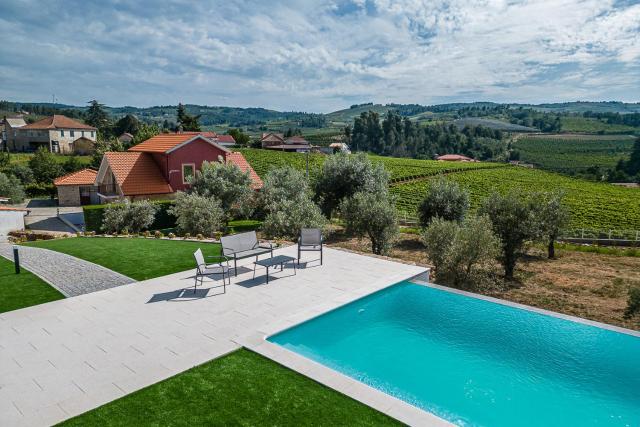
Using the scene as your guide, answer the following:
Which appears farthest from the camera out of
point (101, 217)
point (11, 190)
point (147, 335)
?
point (11, 190)

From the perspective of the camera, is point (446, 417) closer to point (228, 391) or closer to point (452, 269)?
point (228, 391)

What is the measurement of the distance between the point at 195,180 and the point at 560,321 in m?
19.6

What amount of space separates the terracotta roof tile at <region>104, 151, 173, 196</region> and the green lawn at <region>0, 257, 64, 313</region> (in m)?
16.9

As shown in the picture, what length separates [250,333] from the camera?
7559 mm

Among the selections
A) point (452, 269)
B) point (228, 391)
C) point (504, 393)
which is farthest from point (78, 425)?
point (452, 269)

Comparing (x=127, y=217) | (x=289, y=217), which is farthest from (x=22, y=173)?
(x=289, y=217)

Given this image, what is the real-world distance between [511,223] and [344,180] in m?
10.9

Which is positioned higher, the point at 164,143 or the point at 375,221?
the point at 164,143

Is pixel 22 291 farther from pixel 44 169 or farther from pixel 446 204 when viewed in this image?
pixel 44 169

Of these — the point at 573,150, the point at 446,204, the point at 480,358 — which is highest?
the point at 573,150

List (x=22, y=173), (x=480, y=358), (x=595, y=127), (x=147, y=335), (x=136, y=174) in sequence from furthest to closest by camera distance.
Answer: (x=595, y=127) < (x=22, y=173) < (x=136, y=174) < (x=480, y=358) < (x=147, y=335)

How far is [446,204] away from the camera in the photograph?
965 inches

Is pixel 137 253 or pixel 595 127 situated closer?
pixel 137 253

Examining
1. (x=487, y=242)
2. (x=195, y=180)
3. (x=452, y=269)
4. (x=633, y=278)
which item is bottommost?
(x=633, y=278)
